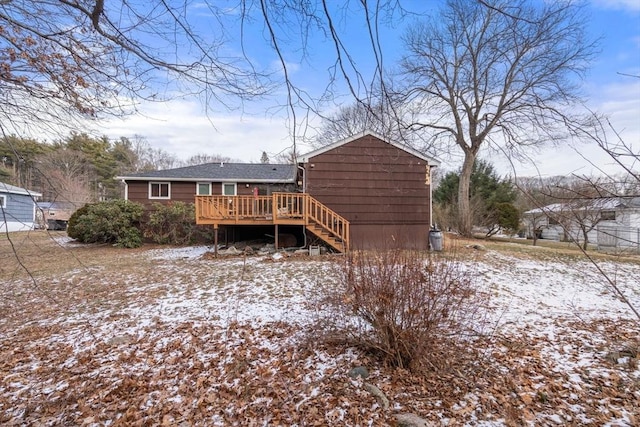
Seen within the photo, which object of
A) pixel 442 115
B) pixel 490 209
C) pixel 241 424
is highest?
pixel 442 115

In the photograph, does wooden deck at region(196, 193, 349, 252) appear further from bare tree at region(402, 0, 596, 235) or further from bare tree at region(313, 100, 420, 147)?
bare tree at region(313, 100, 420, 147)

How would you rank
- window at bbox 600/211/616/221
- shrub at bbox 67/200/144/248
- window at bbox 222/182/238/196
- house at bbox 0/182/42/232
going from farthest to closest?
window at bbox 222/182/238/196 → shrub at bbox 67/200/144/248 → house at bbox 0/182/42/232 → window at bbox 600/211/616/221

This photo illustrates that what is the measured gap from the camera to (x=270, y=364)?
335 centimetres

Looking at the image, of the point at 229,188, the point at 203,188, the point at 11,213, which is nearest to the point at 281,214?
the point at 229,188

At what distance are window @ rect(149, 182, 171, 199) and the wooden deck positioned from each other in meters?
5.89

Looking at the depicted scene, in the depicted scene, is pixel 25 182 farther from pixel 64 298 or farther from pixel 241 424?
pixel 64 298

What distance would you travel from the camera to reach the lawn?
8.59 ft

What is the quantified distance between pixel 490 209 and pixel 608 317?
1370cm

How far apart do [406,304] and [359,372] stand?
2.87ft

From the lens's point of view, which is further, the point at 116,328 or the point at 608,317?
the point at 608,317

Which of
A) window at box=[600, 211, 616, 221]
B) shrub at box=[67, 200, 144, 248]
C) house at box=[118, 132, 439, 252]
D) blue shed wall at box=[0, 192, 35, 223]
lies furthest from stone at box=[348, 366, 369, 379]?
shrub at box=[67, 200, 144, 248]

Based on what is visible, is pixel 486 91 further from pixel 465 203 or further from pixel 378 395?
pixel 378 395

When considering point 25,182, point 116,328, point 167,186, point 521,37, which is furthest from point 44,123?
point 167,186

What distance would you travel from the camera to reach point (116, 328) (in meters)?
4.29
